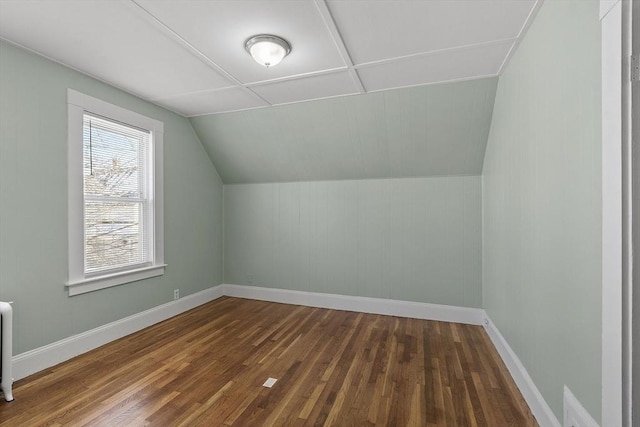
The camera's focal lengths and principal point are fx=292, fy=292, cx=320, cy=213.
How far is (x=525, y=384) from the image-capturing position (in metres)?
1.94

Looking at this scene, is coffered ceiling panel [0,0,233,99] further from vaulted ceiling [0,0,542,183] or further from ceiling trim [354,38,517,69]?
ceiling trim [354,38,517,69]

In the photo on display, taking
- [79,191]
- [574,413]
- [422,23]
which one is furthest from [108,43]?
[574,413]

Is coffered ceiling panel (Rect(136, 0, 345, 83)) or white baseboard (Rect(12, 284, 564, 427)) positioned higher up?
coffered ceiling panel (Rect(136, 0, 345, 83))

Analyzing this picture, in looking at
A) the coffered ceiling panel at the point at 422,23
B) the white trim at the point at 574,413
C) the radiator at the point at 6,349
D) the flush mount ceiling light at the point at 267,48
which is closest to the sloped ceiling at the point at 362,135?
the coffered ceiling panel at the point at 422,23

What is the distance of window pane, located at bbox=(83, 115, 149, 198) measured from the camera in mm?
2730

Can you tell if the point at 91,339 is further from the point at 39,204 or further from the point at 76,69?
the point at 76,69

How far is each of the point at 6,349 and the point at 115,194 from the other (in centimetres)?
151

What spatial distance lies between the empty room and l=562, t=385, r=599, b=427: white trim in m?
0.01

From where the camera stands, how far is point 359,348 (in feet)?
9.08

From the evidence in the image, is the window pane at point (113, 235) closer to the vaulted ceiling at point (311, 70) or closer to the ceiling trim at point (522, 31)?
the vaulted ceiling at point (311, 70)

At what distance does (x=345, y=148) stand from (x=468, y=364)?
2.50m

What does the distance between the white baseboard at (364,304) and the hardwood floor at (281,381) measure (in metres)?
0.20

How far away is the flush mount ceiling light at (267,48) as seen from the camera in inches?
79.2

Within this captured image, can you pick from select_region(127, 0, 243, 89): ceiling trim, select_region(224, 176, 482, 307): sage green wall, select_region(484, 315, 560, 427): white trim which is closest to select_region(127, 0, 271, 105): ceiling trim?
select_region(127, 0, 243, 89): ceiling trim
